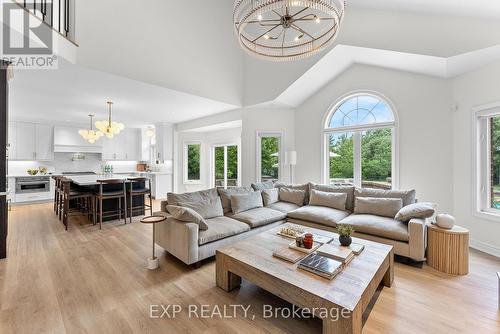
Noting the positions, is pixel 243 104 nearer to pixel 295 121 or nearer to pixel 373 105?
pixel 295 121

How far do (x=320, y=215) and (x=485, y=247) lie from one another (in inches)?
97.7

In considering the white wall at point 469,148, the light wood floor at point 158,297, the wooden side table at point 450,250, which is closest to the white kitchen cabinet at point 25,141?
the light wood floor at point 158,297

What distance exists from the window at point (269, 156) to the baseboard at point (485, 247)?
12.5 feet

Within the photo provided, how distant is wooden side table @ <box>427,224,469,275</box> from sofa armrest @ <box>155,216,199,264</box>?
3.01m

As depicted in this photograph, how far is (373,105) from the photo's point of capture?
464 centimetres

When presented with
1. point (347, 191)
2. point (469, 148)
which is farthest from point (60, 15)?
point (469, 148)

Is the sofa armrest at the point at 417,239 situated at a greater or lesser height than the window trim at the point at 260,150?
lesser

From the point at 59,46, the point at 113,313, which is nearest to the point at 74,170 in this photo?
the point at 59,46

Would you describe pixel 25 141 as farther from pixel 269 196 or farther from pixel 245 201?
pixel 269 196

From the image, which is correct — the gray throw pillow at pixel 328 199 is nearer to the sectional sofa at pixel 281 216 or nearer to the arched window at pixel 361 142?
the sectional sofa at pixel 281 216

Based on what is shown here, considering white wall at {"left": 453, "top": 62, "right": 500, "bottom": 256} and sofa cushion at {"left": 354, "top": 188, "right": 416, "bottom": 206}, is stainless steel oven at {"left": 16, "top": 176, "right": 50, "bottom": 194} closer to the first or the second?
sofa cushion at {"left": 354, "top": 188, "right": 416, "bottom": 206}

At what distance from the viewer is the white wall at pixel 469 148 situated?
3281 millimetres

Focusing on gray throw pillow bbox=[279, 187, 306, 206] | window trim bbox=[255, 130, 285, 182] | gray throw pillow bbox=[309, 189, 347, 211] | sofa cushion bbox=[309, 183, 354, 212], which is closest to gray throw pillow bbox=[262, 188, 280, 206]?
gray throw pillow bbox=[279, 187, 306, 206]

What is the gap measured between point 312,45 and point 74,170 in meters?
9.06
